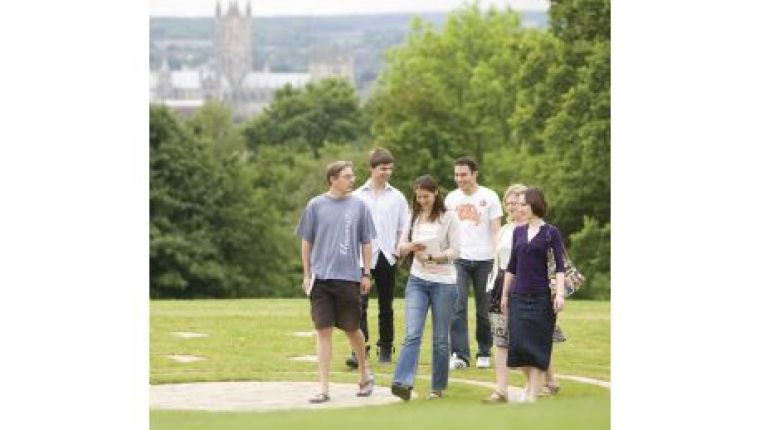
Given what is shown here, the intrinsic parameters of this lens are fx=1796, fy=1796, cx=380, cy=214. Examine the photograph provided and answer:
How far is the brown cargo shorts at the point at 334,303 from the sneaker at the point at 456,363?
1.64m

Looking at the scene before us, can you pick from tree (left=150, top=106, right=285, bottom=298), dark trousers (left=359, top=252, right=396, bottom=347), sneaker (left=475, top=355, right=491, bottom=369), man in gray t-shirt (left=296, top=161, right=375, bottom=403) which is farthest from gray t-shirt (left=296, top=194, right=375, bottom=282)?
tree (left=150, top=106, right=285, bottom=298)

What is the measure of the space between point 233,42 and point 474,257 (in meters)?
2.54

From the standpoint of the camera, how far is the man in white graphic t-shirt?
43.9ft

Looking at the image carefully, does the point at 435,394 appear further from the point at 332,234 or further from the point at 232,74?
the point at 232,74

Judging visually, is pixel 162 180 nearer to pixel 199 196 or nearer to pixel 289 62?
pixel 199 196

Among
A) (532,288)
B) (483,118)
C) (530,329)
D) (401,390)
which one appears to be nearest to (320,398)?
(401,390)

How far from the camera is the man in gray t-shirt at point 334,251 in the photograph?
39.8ft

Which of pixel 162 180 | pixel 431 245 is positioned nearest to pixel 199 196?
pixel 162 180

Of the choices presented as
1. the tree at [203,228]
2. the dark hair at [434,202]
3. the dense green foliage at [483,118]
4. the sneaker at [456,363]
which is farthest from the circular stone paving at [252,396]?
the tree at [203,228]

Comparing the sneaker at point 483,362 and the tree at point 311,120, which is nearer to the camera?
the sneaker at point 483,362

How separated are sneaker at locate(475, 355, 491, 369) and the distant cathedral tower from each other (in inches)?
117

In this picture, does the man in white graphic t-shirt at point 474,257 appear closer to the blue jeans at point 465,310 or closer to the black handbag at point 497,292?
the blue jeans at point 465,310
